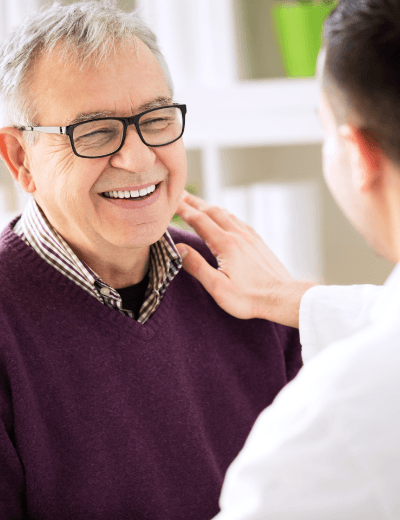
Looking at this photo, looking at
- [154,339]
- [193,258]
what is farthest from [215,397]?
[193,258]

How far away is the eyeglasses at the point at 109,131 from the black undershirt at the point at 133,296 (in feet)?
1.02

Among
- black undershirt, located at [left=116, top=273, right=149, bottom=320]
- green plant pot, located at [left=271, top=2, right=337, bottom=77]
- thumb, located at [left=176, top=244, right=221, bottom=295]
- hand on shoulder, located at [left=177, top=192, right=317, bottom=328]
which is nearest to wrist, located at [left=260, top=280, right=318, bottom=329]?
hand on shoulder, located at [left=177, top=192, right=317, bottom=328]

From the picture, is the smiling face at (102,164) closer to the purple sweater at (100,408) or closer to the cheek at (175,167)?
the cheek at (175,167)

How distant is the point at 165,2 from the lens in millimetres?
2164

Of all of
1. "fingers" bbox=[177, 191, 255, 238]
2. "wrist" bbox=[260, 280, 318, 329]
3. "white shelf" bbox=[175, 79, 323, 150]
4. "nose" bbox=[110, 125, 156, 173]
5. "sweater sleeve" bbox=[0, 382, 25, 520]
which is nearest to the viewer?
"sweater sleeve" bbox=[0, 382, 25, 520]

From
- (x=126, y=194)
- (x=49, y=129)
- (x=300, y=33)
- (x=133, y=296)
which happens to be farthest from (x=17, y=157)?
(x=300, y=33)

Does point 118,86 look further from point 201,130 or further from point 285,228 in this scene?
point 285,228

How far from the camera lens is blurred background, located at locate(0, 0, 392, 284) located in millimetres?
2082

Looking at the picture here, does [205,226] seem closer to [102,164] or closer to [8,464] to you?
[102,164]

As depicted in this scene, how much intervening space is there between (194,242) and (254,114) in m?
0.82

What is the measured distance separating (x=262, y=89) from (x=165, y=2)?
0.49 metres

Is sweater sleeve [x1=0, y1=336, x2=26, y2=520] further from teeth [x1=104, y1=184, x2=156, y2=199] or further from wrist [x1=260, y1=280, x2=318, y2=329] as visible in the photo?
wrist [x1=260, y1=280, x2=318, y2=329]

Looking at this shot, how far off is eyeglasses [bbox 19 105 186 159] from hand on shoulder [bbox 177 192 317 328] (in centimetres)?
26

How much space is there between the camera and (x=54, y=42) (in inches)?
43.9
